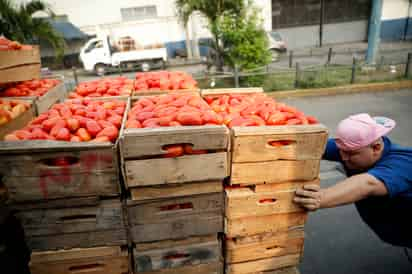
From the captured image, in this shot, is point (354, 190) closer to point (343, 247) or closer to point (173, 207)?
point (173, 207)

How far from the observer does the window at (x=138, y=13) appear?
69.2ft

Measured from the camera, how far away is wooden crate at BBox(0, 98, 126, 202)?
5.77 ft

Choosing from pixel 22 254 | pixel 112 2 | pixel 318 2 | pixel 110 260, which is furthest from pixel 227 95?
pixel 318 2

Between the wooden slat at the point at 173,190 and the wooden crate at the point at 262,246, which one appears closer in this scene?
the wooden slat at the point at 173,190

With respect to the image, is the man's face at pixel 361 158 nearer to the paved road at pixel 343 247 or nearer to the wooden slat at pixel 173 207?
the wooden slat at pixel 173 207

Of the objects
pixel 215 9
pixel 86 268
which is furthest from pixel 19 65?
pixel 215 9

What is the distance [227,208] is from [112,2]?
2189cm

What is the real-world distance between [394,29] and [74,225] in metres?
28.1

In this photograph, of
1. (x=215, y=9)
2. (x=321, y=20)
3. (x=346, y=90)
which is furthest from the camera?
(x=321, y=20)

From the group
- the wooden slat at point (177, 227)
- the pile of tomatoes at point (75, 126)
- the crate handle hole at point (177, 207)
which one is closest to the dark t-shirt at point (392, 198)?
the wooden slat at point (177, 227)

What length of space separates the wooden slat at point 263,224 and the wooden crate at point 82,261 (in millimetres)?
773

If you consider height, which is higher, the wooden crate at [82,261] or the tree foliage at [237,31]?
the tree foliage at [237,31]

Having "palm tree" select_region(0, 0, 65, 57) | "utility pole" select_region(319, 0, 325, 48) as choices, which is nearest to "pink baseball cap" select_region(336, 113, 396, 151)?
"palm tree" select_region(0, 0, 65, 57)

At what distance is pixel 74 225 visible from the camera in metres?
1.95
